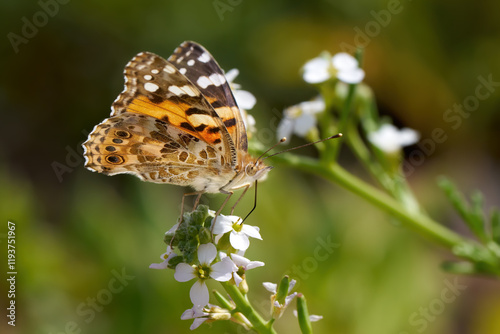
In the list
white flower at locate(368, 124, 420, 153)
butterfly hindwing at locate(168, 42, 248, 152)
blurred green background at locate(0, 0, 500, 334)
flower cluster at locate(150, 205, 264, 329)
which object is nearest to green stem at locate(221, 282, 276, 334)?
flower cluster at locate(150, 205, 264, 329)

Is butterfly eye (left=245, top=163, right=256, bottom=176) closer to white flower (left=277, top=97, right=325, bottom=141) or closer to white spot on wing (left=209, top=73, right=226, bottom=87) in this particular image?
white spot on wing (left=209, top=73, right=226, bottom=87)

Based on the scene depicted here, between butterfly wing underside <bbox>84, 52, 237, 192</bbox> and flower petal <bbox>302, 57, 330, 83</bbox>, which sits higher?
flower petal <bbox>302, 57, 330, 83</bbox>

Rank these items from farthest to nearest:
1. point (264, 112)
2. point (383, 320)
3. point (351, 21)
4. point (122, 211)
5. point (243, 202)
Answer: point (351, 21) → point (264, 112) → point (122, 211) → point (243, 202) → point (383, 320)

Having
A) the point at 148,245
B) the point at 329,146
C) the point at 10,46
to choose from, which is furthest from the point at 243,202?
the point at 10,46

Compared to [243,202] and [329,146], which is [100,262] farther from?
[329,146]
